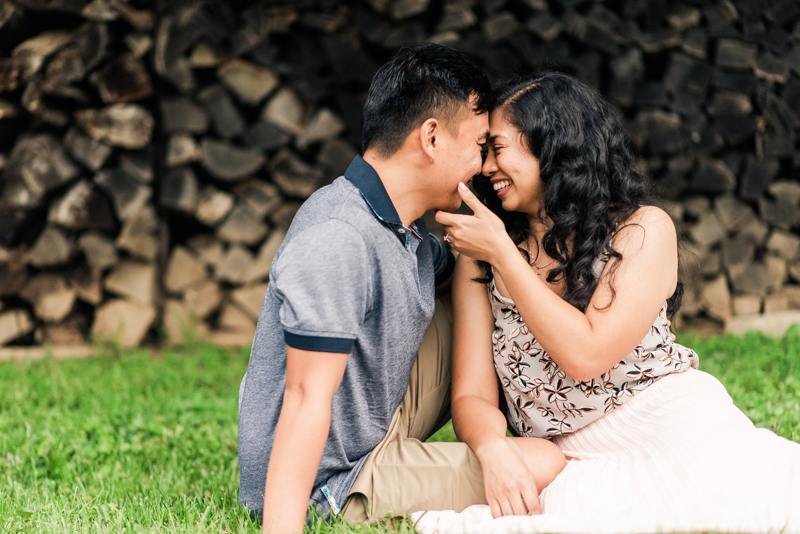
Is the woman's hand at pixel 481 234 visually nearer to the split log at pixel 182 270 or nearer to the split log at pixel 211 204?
the split log at pixel 211 204

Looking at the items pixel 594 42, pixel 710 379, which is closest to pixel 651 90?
pixel 594 42

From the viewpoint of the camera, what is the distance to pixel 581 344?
5.39 feet

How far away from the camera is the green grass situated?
1763mm

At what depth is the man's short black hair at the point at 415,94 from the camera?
175 cm

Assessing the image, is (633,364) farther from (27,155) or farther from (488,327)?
(27,155)

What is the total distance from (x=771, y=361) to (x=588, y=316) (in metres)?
2.03

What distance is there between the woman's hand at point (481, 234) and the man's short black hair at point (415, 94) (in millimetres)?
263

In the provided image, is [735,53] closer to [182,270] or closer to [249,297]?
[249,297]

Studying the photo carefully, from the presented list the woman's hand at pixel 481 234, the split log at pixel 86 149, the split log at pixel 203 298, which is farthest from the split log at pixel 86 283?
the woman's hand at pixel 481 234

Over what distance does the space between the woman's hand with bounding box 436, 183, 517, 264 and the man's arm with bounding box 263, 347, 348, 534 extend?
0.45 meters

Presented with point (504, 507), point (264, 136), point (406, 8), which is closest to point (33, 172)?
point (264, 136)

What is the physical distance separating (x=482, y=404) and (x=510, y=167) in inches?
26.5

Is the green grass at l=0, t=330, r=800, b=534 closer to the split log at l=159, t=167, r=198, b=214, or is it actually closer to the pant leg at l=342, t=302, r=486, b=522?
the pant leg at l=342, t=302, r=486, b=522

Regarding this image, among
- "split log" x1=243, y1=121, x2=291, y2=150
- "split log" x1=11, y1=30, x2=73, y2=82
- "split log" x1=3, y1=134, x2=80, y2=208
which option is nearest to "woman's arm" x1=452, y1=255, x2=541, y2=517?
"split log" x1=243, y1=121, x2=291, y2=150
